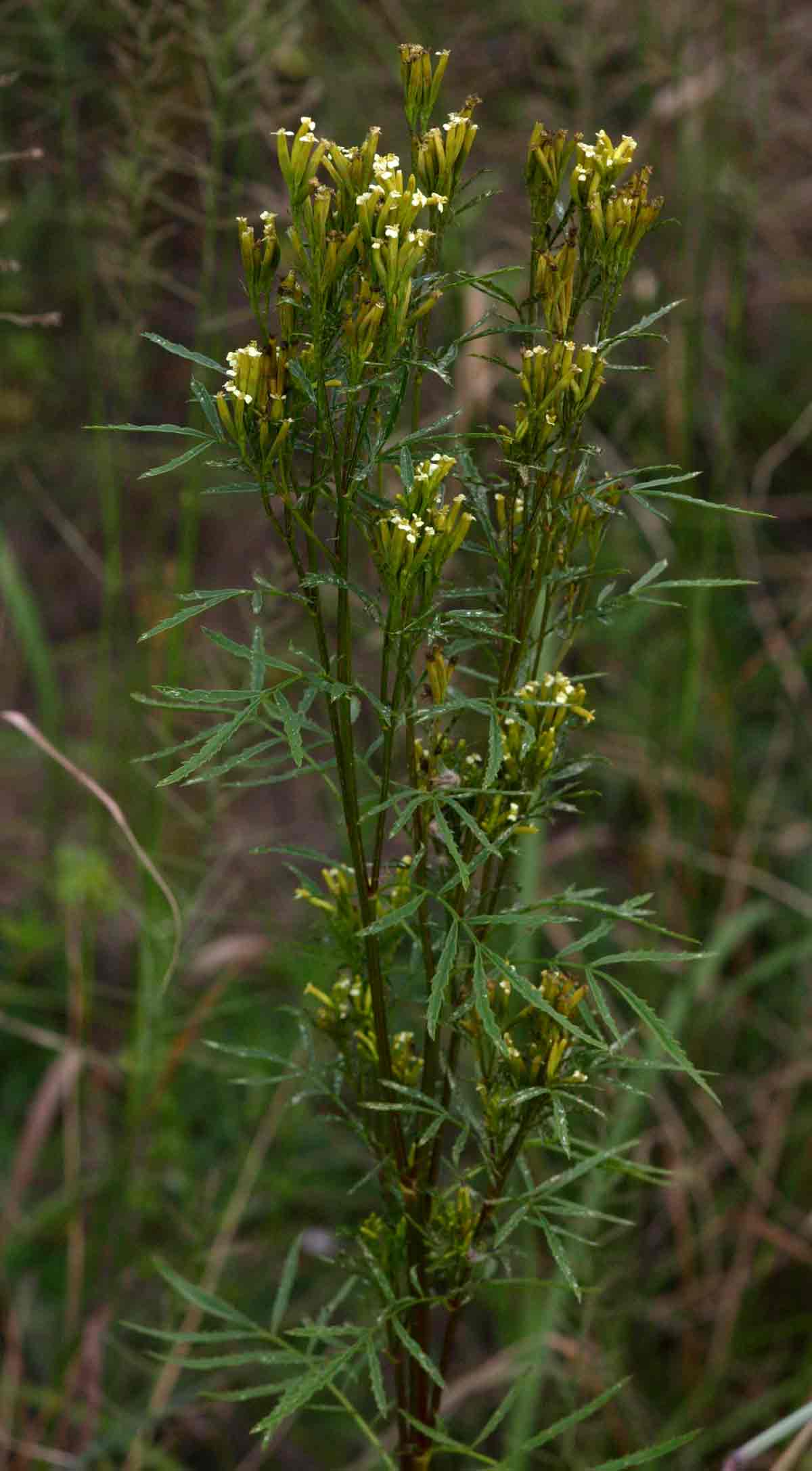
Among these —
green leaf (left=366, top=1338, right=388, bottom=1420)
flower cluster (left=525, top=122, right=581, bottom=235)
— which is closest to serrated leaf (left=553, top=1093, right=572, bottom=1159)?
green leaf (left=366, top=1338, right=388, bottom=1420)

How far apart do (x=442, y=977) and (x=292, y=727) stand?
22cm

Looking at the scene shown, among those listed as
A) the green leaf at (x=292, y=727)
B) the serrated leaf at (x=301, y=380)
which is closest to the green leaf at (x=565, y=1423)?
the green leaf at (x=292, y=727)

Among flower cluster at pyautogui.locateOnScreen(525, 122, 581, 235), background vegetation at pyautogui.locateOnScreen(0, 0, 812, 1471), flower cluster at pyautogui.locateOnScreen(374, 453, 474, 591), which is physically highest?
flower cluster at pyautogui.locateOnScreen(525, 122, 581, 235)

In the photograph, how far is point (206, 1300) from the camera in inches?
59.1

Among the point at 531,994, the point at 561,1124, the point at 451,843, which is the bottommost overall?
the point at 561,1124

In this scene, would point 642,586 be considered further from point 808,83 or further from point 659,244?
A: point 808,83

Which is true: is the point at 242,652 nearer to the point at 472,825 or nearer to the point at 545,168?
the point at 472,825

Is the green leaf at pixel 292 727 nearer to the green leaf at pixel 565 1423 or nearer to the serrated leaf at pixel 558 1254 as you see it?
the serrated leaf at pixel 558 1254

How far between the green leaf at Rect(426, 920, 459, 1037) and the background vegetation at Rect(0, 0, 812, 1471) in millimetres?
834

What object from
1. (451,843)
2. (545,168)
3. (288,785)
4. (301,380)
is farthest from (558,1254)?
(288,785)

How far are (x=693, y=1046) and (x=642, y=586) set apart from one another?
5.74 feet

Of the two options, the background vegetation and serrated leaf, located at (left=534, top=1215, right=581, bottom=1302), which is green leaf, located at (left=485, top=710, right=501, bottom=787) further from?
the background vegetation

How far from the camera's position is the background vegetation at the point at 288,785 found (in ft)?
8.02

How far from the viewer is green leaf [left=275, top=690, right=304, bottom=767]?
1.05 meters
